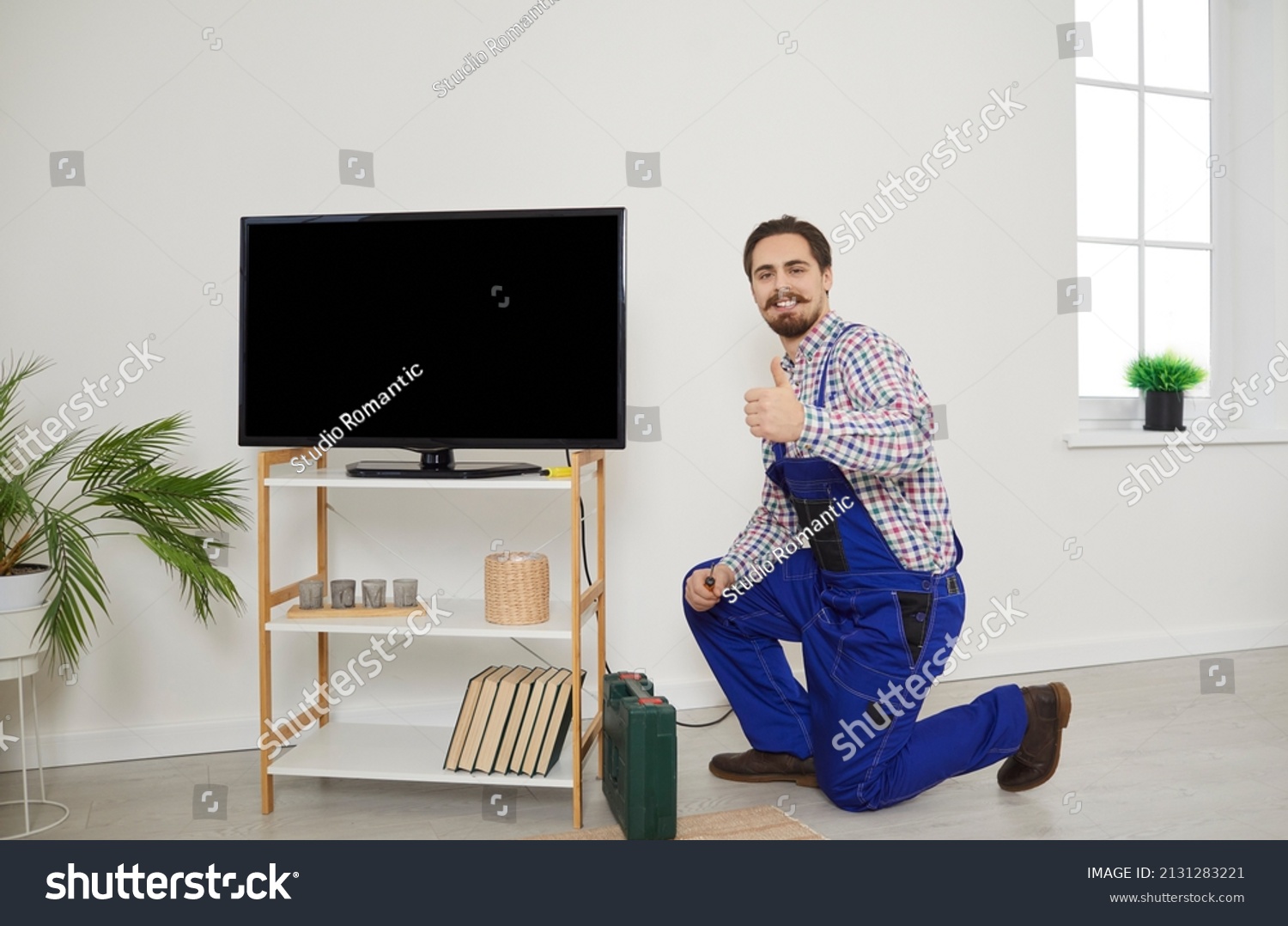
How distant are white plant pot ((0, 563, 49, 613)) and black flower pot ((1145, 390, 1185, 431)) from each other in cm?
315

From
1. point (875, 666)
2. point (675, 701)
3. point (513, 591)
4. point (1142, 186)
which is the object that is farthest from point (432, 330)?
point (1142, 186)

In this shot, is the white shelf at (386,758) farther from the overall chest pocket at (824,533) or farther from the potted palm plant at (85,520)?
the overall chest pocket at (824,533)

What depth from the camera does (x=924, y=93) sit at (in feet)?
9.51

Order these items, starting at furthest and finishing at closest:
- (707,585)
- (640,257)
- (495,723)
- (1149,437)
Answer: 1. (1149,437)
2. (640,257)
3. (707,585)
4. (495,723)

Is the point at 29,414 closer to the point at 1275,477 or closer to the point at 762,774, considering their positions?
the point at 762,774

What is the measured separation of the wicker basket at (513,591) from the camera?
6.41 ft

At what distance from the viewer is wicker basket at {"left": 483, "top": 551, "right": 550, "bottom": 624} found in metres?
1.96

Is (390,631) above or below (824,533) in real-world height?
below

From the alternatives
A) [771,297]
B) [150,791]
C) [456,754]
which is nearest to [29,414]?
[150,791]

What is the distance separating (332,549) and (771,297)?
1266 mm

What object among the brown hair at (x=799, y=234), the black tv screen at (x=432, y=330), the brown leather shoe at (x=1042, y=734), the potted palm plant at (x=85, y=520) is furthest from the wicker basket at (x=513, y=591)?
Result: the brown leather shoe at (x=1042, y=734)

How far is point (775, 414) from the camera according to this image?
5.56 ft

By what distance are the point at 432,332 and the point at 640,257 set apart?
0.76 meters

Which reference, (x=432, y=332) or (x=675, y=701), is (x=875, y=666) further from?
(x=432, y=332)
